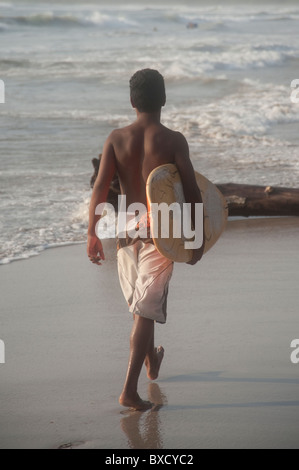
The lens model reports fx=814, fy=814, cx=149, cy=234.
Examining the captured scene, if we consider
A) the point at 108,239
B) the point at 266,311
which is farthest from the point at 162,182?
the point at 108,239

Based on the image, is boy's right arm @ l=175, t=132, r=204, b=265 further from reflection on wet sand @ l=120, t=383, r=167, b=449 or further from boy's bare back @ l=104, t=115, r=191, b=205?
reflection on wet sand @ l=120, t=383, r=167, b=449

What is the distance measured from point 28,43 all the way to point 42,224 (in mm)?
24347

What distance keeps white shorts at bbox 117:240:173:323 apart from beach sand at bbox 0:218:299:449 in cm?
43

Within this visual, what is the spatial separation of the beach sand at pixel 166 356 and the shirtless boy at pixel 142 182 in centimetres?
25

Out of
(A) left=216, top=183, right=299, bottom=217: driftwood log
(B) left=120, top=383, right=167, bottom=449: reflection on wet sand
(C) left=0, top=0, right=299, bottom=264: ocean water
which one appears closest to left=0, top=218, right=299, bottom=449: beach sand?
(B) left=120, top=383, right=167, bottom=449: reflection on wet sand

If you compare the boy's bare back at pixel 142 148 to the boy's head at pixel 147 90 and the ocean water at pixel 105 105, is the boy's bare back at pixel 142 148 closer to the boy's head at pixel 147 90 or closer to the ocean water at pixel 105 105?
the boy's head at pixel 147 90

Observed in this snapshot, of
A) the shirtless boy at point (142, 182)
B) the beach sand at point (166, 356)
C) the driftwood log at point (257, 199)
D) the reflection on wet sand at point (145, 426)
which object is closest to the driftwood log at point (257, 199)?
the driftwood log at point (257, 199)

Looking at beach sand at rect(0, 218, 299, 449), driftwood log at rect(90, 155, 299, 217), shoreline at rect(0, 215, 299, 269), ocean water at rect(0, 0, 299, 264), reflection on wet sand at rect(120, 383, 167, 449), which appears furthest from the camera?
ocean water at rect(0, 0, 299, 264)

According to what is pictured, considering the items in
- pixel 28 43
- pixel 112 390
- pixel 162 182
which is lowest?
pixel 112 390

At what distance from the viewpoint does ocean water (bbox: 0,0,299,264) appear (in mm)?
8430

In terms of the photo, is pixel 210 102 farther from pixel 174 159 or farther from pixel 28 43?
pixel 28 43

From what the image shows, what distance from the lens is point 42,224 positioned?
24.1 ft

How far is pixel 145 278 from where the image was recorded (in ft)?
12.0

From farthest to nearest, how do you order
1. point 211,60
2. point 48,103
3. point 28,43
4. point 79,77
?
1. point 28,43
2. point 211,60
3. point 79,77
4. point 48,103
